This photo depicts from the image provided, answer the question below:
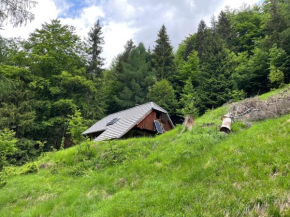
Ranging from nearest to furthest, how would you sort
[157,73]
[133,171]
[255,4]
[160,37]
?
1. [133,171]
2. [157,73]
3. [160,37]
4. [255,4]

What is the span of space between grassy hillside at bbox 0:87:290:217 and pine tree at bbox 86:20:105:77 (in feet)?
71.7

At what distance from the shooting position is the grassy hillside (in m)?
4.21

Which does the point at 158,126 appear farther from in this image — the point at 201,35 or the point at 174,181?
the point at 201,35

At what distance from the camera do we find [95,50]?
102ft

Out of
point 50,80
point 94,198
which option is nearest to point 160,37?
point 50,80

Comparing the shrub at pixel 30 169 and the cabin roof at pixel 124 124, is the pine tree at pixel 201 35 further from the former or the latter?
the shrub at pixel 30 169

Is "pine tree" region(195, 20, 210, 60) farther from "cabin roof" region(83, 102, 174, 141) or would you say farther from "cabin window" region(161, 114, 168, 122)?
"cabin roof" region(83, 102, 174, 141)

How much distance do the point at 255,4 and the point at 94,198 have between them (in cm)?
4922


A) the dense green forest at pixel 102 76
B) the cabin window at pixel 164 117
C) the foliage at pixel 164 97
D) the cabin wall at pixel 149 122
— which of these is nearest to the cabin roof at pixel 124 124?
the cabin wall at pixel 149 122

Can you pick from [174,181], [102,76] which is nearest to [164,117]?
[102,76]

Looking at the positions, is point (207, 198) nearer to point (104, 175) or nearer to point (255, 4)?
point (104, 175)

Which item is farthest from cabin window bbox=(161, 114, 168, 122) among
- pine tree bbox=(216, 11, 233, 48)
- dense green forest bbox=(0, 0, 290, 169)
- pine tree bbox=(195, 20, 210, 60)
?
pine tree bbox=(216, 11, 233, 48)

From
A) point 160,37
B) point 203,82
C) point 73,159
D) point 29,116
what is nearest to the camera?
point 73,159

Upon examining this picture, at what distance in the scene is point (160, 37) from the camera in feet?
116
